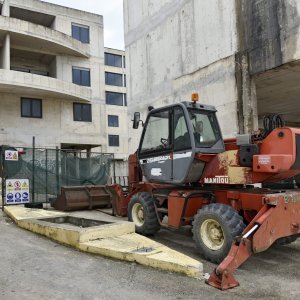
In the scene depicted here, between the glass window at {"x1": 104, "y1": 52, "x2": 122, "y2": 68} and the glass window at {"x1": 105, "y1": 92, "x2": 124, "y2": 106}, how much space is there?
4.63 metres

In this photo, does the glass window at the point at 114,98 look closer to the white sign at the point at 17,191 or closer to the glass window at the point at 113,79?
the glass window at the point at 113,79

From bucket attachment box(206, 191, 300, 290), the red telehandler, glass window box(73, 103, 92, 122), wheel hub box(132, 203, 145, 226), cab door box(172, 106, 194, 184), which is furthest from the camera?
glass window box(73, 103, 92, 122)

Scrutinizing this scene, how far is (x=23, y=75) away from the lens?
93.5ft

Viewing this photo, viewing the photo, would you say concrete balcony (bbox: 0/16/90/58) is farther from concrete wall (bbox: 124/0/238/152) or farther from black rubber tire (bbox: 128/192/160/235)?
black rubber tire (bbox: 128/192/160/235)

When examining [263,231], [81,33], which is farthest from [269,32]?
[81,33]

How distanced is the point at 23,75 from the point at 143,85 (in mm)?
12934

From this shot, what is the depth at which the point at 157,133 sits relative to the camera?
9.03 m

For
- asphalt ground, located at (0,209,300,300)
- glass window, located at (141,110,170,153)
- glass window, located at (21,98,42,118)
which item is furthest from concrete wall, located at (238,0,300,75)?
glass window, located at (21,98,42,118)

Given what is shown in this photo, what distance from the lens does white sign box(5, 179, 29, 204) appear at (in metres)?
14.3

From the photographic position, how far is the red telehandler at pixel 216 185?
662 centimetres

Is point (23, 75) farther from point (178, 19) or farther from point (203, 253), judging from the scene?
point (203, 253)

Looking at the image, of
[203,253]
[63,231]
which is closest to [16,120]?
[63,231]

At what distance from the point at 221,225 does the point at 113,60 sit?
4860cm

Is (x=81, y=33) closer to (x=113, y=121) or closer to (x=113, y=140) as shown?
(x=113, y=121)
